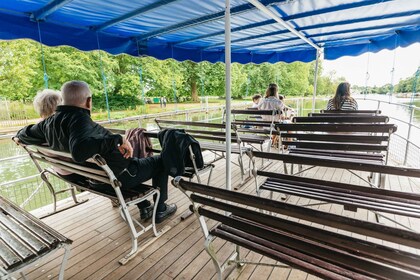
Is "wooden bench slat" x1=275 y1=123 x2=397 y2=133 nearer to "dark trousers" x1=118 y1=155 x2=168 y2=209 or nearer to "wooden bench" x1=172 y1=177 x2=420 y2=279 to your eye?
"dark trousers" x1=118 y1=155 x2=168 y2=209

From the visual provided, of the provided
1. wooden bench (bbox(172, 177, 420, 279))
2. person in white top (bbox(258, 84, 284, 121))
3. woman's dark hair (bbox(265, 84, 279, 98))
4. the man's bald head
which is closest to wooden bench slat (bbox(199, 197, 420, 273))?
wooden bench (bbox(172, 177, 420, 279))

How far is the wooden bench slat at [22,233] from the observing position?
1098 millimetres

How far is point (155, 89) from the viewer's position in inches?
715

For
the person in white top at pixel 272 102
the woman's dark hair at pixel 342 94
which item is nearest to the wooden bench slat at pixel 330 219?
the woman's dark hair at pixel 342 94

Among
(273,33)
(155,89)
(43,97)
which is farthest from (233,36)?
(155,89)

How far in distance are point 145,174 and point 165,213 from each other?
0.56m

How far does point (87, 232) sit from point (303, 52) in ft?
19.1

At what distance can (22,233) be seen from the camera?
3.92 ft

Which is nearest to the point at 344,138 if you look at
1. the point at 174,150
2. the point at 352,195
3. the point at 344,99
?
the point at 352,195

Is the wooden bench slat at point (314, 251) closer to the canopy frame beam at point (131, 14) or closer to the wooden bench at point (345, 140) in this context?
the wooden bench at point (345, 140)

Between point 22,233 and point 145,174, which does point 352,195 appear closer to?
point 145,174

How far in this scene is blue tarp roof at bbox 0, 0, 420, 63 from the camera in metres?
2.51

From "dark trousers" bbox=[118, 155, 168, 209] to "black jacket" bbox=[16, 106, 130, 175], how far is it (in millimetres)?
102

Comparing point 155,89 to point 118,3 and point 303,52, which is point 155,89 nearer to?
point 303,52
